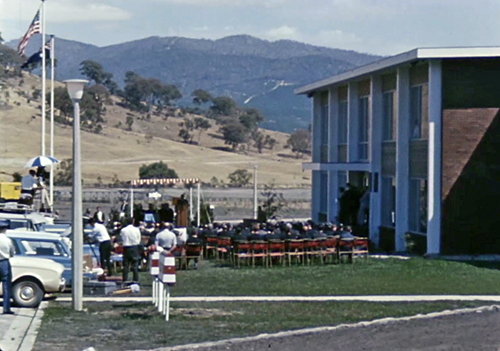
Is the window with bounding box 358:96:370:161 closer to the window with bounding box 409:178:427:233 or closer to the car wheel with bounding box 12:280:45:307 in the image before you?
the window with bounding box 409:178:427:233

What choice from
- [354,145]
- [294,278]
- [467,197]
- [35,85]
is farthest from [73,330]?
[35,85]

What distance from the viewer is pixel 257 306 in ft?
70.2

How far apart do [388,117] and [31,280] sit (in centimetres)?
2058

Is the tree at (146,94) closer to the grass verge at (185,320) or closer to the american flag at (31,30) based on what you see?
the american flag at (31,30)

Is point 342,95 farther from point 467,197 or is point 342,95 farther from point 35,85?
point 35,85

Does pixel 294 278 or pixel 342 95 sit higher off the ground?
pixel 342 95

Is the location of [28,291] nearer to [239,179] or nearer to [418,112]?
[418,112]

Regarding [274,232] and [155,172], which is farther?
[155,172]

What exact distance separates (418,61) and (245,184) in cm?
6011

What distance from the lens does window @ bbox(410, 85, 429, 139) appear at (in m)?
35.0

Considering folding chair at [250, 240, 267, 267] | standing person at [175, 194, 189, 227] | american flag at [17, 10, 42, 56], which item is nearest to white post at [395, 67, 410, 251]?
folding chair at [250, 240, 267, 267]

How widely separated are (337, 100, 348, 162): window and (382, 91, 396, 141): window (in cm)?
579

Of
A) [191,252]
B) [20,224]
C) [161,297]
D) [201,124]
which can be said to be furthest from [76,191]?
[201,124]

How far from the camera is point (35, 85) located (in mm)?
112938
